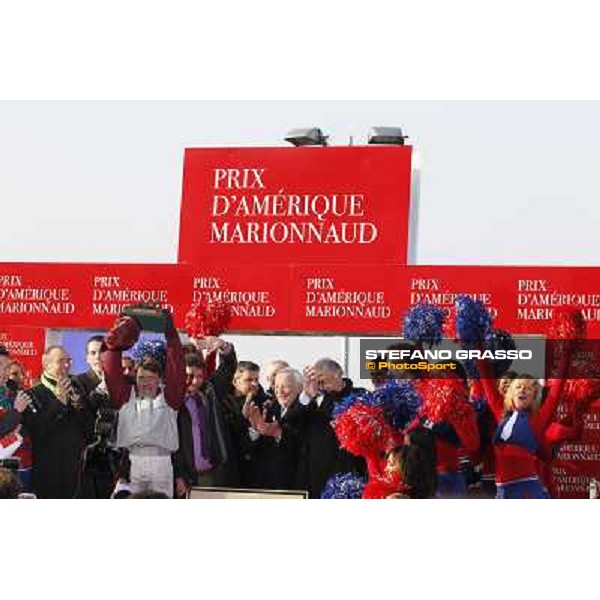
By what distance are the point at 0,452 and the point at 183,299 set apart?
126 cm

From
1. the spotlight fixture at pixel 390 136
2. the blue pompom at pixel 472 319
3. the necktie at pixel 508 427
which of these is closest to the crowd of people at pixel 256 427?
the necktie at pixel 508 427

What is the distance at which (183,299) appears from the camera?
28.2 ft

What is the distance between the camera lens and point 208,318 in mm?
8570

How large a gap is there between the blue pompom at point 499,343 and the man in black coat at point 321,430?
71 centimetres

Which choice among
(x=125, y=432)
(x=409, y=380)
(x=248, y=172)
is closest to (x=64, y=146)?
(x=248, y=172)

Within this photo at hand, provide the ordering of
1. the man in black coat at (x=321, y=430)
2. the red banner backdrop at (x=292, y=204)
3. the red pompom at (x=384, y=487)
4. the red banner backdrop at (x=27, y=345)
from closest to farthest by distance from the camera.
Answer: the red pompom at (x=384, y=487)
the man in black coat at (x=321, y=430)
the red banner backdrop at (x=292, y=204)
the red banner backdrop at (x=27, y=345)

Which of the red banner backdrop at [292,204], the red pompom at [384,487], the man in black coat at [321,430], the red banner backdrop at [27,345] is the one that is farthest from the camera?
the red banner backdrop at [27,345]

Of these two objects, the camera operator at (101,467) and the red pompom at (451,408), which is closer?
the red pompom at (451,408)

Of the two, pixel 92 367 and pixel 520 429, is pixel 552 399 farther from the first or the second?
pixel 92 367

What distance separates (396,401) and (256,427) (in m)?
0.75

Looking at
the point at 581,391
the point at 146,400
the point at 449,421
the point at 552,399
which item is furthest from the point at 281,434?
the point at 581,391

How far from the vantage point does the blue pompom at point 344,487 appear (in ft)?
27.6

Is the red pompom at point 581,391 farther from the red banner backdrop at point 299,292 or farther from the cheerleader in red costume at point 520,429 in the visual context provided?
the red banner backdrop at point 299,292
